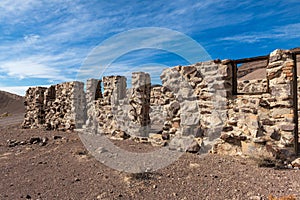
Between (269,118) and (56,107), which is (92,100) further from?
(269,118)

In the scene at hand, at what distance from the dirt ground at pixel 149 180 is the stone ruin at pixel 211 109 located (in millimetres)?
587

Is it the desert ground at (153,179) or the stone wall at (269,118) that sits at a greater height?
the stone wall at (269,118)

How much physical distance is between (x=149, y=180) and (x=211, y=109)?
→ 2857 mm

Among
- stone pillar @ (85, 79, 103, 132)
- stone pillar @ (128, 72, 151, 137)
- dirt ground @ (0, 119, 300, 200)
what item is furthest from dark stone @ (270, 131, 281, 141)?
stone pillar @ (85, 79, 103, 132)

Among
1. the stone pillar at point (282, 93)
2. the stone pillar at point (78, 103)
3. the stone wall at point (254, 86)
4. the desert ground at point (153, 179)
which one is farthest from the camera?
the stone pillar at point (78, 103)

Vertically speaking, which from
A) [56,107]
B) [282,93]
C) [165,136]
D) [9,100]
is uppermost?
[9,100]

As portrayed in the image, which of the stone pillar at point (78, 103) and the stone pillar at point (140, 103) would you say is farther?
the stone pillar at point (78, 103)

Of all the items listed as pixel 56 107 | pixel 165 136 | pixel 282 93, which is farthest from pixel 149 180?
pixel 56 107

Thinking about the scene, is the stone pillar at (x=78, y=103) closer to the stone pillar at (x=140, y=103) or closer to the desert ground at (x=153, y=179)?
the stone pillar at (x=140, y=103)

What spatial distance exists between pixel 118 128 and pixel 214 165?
182 inches

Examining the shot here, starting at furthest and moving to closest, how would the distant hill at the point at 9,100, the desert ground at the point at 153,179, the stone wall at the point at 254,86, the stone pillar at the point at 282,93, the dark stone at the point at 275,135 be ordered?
the distant hill at the point at 9,100 < the stone wall at the point at 254,86 < the dark stone at the point at 275,135 < the stone pillar at the point at 282,93 < the desert ground at the point at 153,179

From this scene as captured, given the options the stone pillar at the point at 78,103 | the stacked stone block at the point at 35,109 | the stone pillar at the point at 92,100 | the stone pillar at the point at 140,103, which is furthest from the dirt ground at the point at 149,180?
the stacked stone block at the point at 35,109

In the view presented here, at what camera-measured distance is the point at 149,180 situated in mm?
4188

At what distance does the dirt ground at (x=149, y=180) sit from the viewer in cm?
362
